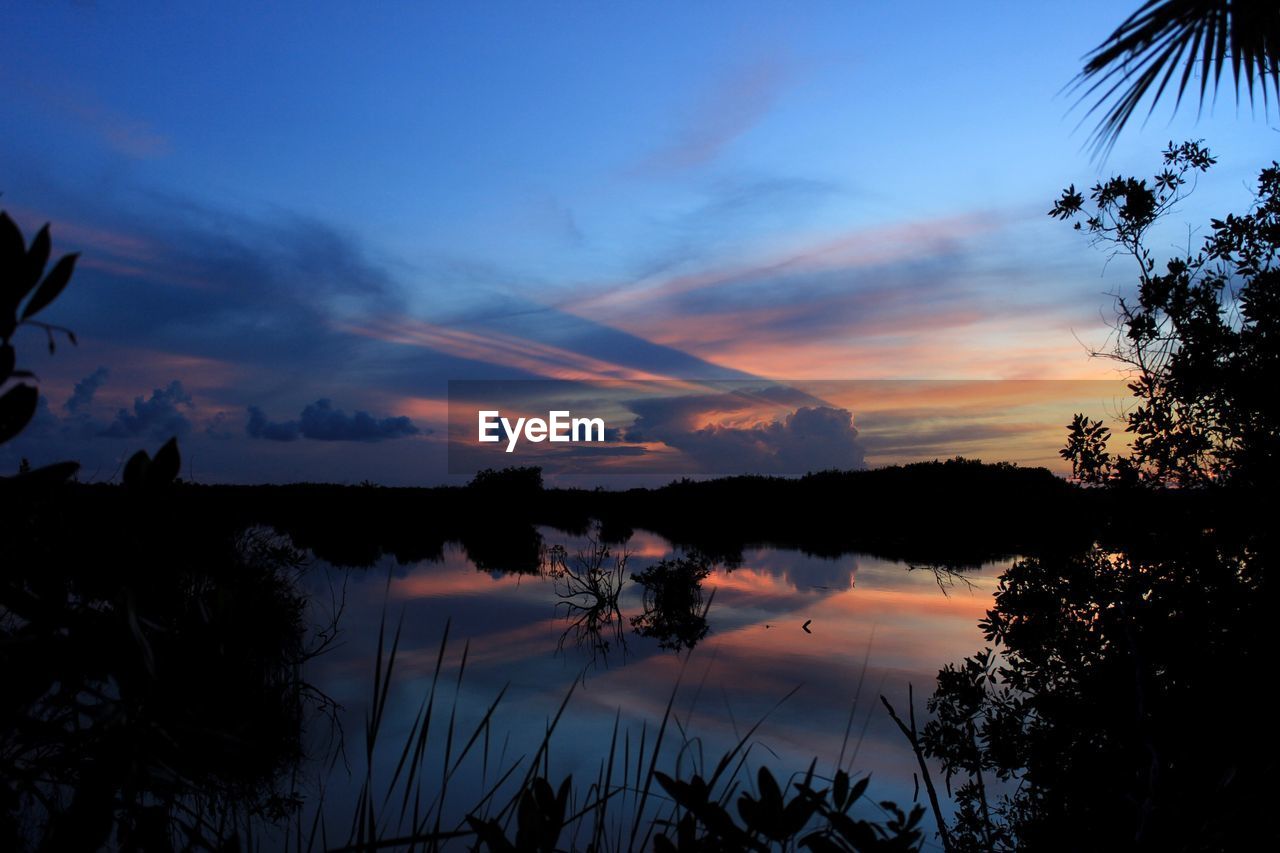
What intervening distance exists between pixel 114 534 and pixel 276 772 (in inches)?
324

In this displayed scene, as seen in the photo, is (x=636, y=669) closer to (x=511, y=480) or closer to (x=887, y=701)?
(x=887, y=701)

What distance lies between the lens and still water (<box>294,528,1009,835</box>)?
9.10 meters

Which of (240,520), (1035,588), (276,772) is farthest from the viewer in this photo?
(240,520)

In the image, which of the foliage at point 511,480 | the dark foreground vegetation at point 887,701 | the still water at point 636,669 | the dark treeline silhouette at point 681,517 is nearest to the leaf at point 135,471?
the dark foreground vegetation at point 887,701

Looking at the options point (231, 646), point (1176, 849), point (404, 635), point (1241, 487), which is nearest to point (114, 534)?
point (231, 646)

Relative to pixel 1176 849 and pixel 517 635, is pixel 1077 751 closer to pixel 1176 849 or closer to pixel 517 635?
pixel 1176 849

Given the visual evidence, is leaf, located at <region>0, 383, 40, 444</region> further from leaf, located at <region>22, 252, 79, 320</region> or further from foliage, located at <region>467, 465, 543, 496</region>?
foliage, located at <region>467, 465, 543, 496</region>

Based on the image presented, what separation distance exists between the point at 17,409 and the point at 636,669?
12.2 metres

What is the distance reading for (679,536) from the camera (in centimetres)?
3741

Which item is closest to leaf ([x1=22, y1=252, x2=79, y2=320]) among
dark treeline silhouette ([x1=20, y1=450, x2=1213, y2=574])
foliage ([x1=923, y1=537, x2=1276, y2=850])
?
foliage ([x1=923, y1=537, x2=1276, y2=850])

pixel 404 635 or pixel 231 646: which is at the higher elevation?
pixel 231 646

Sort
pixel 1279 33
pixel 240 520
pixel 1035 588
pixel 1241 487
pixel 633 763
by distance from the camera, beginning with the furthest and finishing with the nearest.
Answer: pixel 240 520 → pixel 633 763 → pixel 1035 588 → pixel 1241 487 → pixel 1279 33

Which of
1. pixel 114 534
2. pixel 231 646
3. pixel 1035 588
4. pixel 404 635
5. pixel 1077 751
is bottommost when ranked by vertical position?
pixel 404 635

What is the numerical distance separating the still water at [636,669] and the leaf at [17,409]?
12.4ft
